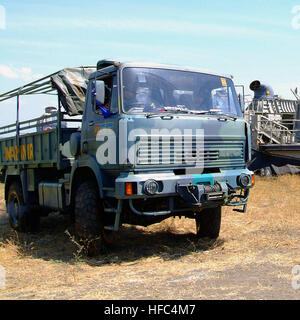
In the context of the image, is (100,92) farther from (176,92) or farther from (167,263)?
(167,263)

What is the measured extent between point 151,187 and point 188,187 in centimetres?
53

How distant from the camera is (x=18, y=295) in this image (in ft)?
16.6

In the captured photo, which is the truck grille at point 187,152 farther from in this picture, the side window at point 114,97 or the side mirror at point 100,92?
the side mirror at point 100,92

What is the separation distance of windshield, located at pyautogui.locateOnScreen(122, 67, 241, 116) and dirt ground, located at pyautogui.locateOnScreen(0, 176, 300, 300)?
201 centimetres

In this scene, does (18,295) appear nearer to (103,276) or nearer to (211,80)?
(103,276)

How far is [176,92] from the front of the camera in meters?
6.45

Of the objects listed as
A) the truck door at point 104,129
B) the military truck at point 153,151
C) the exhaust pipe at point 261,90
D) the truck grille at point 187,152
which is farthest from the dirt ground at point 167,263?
the exhaust pipe at point 261,90

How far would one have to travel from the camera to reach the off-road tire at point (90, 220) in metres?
6.48

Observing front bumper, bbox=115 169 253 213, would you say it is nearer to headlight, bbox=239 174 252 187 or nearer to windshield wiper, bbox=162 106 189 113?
headlight, bbox=239 174 252 187

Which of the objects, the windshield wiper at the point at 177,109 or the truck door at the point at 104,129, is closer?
the truck door at the point at 104,129

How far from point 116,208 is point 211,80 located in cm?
236

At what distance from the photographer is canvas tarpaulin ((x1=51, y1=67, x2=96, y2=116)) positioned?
7.84 metres

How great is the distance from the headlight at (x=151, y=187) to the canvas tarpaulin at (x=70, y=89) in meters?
2.57
